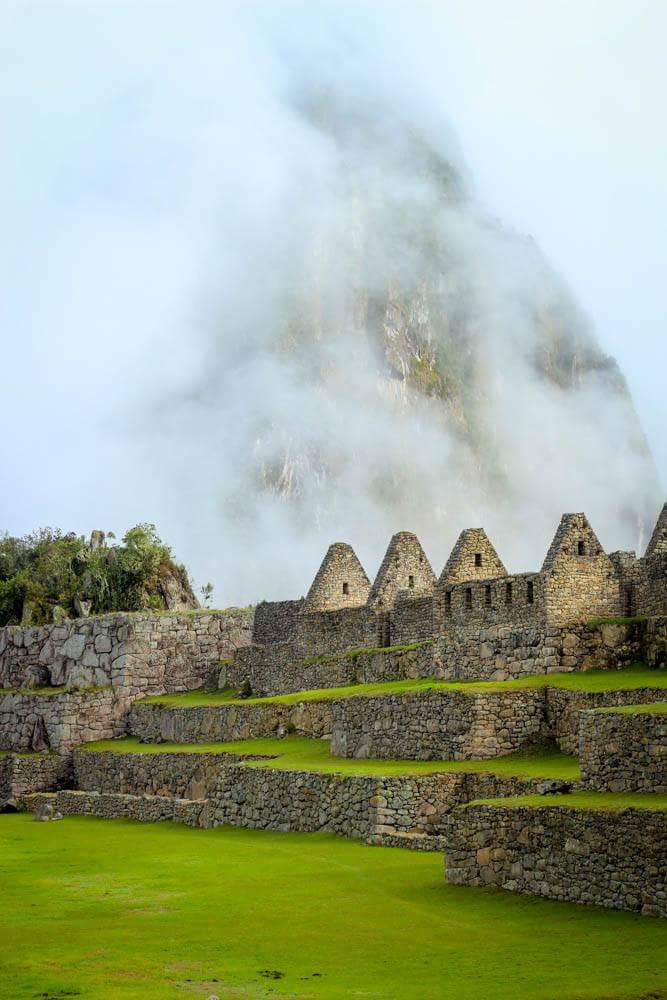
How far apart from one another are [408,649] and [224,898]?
1540cm

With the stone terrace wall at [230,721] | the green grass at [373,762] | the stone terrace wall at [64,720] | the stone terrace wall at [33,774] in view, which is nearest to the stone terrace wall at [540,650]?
the green grass at [373,762]

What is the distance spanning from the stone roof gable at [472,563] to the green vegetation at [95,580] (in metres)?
21.4

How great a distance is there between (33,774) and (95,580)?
13230 millimetres

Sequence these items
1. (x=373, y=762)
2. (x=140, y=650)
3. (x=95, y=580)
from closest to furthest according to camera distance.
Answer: (x=373, y=762) → (x=140, y=650) → (x=95, y=580)

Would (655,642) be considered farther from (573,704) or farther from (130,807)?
(130,807)

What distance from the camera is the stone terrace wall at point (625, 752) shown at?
1889cm

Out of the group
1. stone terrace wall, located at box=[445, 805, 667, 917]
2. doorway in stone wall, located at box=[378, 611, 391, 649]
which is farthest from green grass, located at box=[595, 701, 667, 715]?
doorway in stone wall, located at box=[378, 611, 391, 649]

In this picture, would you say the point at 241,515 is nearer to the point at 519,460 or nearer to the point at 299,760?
the point at 519,460

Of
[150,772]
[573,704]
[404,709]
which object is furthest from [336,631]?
[573,704]

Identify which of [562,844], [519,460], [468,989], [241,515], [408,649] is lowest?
[468,989]

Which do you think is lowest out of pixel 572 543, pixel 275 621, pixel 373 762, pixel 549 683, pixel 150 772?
pixel 373 762

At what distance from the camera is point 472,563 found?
117ft

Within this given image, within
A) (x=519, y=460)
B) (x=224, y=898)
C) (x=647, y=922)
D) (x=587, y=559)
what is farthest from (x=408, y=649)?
(x=519, y=460)

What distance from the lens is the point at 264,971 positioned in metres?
14.3
